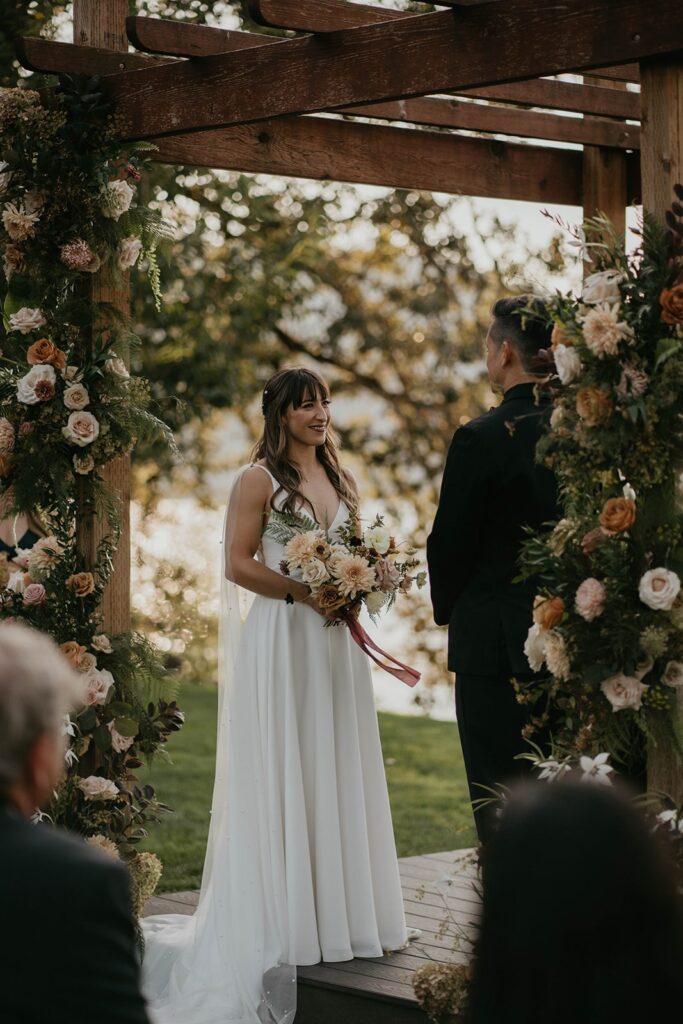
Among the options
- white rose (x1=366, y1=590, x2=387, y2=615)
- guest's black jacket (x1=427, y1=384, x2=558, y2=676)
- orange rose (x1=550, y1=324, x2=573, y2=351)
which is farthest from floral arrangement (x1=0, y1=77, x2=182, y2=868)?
orange rose (x1=550, y1=324, x2=573, y2=351)

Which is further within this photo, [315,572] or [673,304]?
[315,572]

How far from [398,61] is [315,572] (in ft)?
5.46

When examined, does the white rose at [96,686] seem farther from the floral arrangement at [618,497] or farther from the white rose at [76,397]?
the floral arrangement at [618,497]

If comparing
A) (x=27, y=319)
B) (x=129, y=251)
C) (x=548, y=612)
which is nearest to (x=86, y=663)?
(x=27, y=319)

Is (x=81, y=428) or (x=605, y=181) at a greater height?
(x=605, y=181)

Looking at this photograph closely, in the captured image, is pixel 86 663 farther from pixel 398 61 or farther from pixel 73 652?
pixel 398 61

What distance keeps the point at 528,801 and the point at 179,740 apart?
8725mm

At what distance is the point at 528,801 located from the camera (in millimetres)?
1756

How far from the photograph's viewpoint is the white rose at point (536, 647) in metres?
3.69

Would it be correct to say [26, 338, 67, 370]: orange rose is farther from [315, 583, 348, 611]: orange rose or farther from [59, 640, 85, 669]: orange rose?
[315, 583, 348, 611]: orange rose

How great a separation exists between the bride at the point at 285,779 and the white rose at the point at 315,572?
17cm

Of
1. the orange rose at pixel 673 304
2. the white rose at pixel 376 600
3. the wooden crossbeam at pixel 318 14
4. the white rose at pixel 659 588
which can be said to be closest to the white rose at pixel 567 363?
the orange rose at pixel 673 304

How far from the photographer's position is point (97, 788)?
496cm

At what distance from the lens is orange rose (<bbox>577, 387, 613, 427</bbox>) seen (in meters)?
3.55
